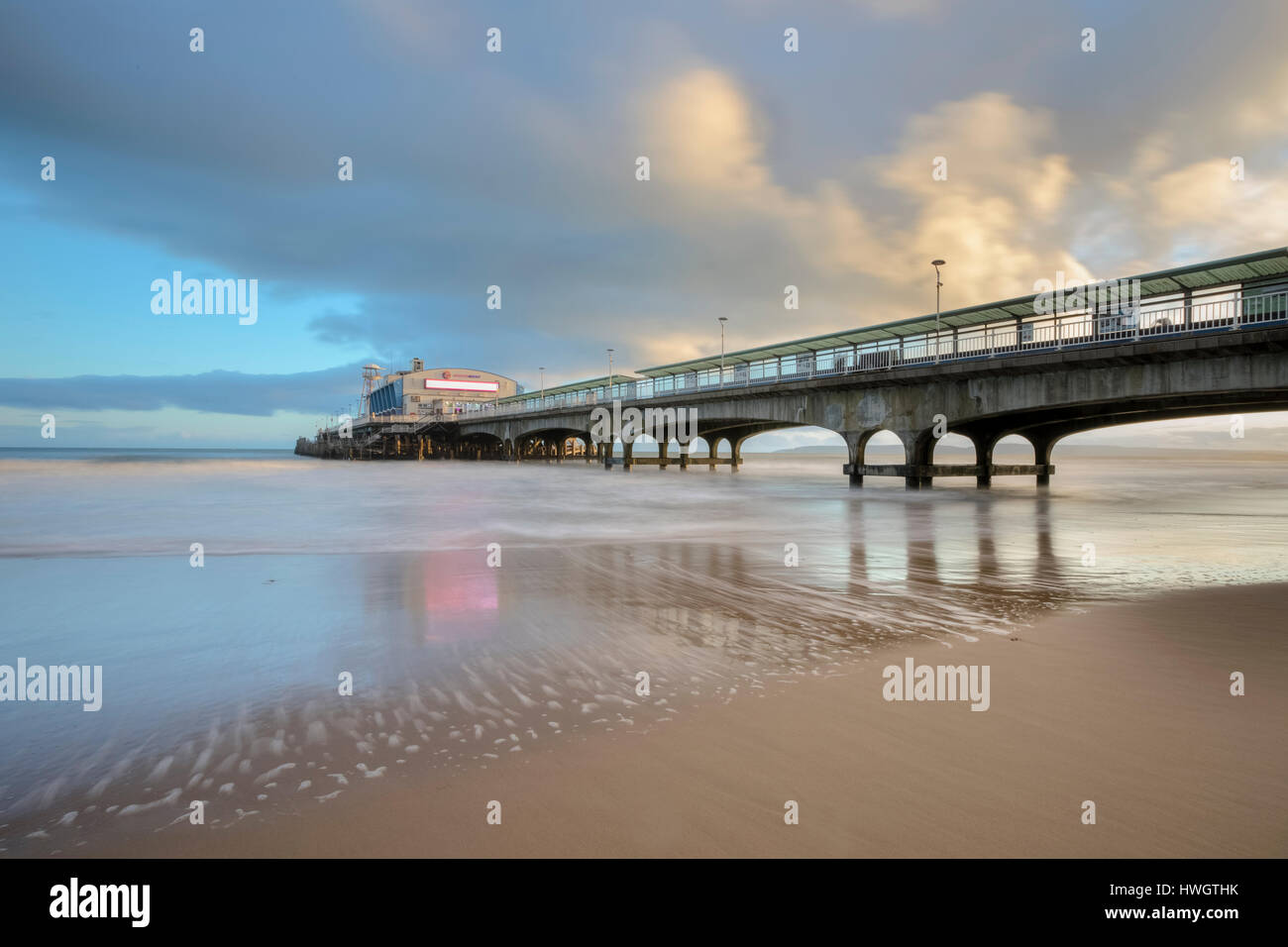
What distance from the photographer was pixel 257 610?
27.2 ft

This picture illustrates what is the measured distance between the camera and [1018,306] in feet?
95.0

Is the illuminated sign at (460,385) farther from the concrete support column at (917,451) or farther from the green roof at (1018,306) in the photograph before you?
the concrete support column at (917,451)

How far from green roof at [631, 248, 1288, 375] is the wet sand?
2465cm

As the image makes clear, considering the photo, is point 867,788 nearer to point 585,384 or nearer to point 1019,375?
point 1019,375

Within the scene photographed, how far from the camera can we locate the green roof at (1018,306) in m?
22.5

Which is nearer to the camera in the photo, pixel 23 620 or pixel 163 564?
pixel 23 620

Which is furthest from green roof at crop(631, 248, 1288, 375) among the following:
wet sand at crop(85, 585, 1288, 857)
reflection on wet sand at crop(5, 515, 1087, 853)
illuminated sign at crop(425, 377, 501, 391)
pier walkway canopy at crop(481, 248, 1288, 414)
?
illuminated sign at crop(425, 377, 501, 391)

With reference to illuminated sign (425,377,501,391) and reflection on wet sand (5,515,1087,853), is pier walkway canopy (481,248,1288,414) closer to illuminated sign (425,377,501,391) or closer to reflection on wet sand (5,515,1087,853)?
reflection on wet sand (5,515,1087,853)

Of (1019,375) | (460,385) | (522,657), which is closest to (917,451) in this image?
(1019,375)

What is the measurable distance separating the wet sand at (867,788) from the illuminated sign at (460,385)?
133m

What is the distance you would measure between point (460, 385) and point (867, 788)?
13617 cm
